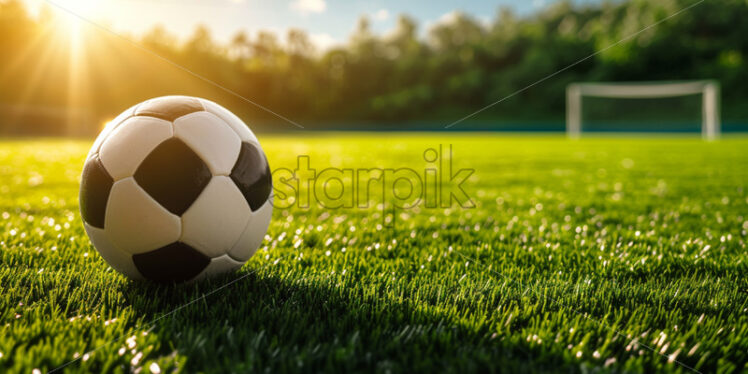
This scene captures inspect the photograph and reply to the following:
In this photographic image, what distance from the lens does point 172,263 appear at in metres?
2.72

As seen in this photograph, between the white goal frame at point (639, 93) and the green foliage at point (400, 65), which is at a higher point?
the green foliage at point (400, 65)

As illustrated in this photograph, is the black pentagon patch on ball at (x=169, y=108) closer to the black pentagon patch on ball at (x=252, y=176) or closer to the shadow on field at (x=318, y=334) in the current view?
the black pentagon patch on ball at (x=252, y=176)

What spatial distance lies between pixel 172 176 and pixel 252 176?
0.46m

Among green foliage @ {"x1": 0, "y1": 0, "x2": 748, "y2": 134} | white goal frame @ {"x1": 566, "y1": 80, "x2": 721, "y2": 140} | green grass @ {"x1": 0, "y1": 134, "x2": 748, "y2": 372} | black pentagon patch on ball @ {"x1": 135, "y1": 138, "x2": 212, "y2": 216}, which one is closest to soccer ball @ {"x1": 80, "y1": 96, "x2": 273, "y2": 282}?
black pentagon patch on ball @ {"x1": 135, "y1": 138, "x2": 212, "y2": 216}

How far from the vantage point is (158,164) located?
268 centimetres

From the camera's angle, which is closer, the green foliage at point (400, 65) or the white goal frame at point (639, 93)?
the white goal frame at point (639, 93)

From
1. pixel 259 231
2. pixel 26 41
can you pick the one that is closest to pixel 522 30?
pixel 26 41

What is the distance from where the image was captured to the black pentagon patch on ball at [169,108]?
2.88m

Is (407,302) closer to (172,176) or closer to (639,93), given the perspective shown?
(172,176)

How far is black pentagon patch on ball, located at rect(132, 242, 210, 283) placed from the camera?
2.70 metres

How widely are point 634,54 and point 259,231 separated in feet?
192

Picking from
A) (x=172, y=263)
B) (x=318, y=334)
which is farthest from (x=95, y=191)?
(x=318, y=334)

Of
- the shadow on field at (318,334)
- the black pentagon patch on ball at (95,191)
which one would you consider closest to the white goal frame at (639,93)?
the shadow on field at (318,334)

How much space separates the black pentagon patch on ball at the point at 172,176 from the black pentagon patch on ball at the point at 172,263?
0.70 ft
